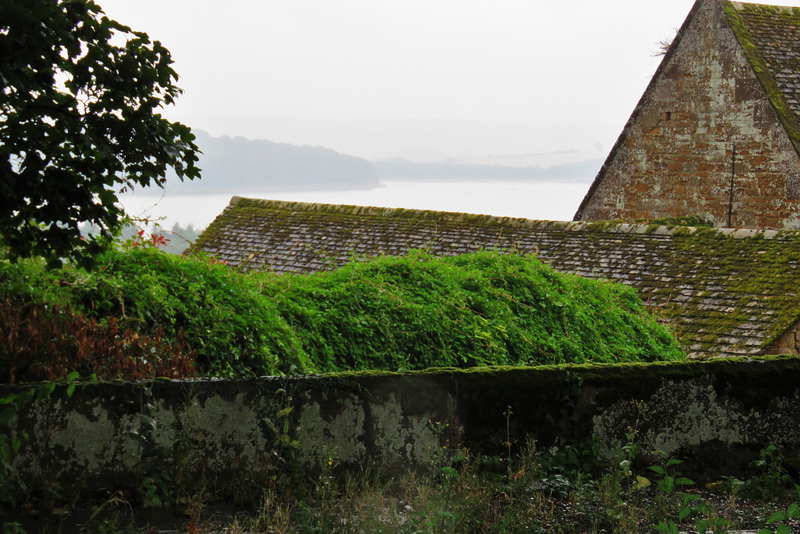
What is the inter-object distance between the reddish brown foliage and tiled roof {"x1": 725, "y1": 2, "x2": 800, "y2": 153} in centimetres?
1658

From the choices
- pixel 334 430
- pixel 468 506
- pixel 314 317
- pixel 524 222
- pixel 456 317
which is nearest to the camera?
pixel 468 506

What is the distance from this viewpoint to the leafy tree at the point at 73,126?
458 centimetres

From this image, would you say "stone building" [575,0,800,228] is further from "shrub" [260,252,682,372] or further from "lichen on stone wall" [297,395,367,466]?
"lichen on stone wall" [297,395,367,466]

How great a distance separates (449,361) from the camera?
734 centimetres

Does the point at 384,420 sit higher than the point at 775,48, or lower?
lower

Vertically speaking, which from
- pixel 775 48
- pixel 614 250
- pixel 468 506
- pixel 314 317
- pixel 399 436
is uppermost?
pixel 775 48

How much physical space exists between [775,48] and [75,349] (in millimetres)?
19408

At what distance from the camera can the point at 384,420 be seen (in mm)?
5332

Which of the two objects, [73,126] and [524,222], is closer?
[73,126]

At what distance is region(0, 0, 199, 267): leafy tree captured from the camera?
4.58 m

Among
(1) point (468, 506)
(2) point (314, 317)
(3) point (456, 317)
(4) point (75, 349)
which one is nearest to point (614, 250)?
(3) point (456, 317)

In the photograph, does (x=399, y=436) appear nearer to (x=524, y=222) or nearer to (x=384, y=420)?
(x=384, y=420)

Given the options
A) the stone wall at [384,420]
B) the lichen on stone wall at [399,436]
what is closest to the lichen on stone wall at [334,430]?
the stone wall at [384,420]

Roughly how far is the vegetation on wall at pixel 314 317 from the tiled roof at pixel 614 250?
2.38m
